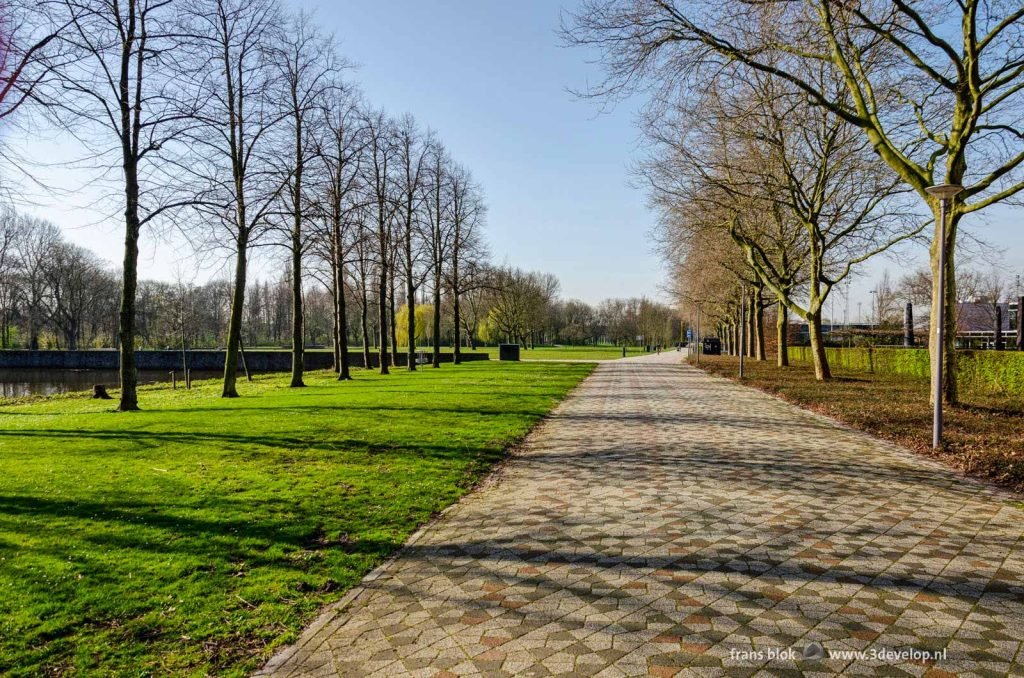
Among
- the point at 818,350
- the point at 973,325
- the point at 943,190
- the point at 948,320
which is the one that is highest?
the point at 943,190

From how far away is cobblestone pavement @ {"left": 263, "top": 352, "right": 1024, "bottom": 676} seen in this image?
3201 mm

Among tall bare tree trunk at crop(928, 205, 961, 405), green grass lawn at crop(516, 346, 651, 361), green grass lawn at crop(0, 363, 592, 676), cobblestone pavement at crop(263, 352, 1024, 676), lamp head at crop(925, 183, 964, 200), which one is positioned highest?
lamp head at crop(925, 183, 964, 200)

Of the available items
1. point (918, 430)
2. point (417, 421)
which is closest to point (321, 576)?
point (417, 421)

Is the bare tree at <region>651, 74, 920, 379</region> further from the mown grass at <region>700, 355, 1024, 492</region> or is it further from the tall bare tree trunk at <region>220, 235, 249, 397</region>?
the tall bare tree trunk at <region>220, 235, 249, 397</region>

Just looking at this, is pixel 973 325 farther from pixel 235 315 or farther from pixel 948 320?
pixel 235 315

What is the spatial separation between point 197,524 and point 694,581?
417 centimetres

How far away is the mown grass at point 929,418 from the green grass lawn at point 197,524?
6.49 meters

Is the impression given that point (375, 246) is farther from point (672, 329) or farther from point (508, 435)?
point (672, 329)

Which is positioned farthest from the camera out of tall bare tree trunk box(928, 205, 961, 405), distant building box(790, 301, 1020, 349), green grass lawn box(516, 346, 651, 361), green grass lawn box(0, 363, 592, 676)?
green grass lawn box(516, 346, 651, 361)

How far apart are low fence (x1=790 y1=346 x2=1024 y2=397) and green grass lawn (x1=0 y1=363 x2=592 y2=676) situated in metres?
15.9

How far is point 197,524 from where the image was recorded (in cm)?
533

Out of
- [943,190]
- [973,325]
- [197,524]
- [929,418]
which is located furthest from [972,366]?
[973,325]

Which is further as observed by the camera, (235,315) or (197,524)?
(235,315)

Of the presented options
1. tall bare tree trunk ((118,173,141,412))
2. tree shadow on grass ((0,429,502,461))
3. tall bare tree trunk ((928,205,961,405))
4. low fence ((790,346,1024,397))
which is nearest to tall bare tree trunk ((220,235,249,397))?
tall bare tree trunk ((118,173,141,412))
